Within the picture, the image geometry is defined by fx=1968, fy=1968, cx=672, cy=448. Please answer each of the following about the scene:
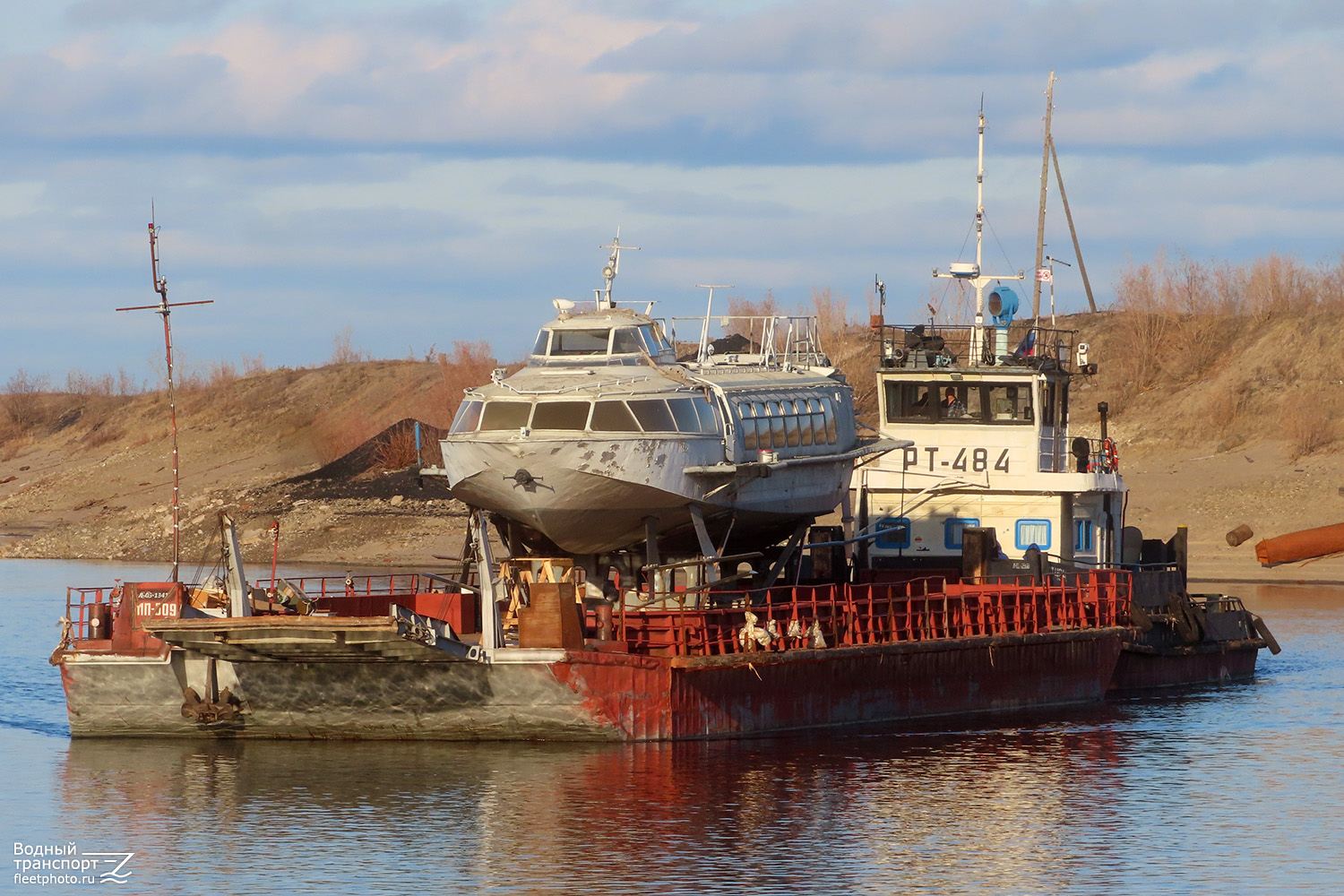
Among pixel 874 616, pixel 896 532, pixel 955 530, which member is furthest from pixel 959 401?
pixel 874 616

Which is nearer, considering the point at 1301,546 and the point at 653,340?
the point at 653,340

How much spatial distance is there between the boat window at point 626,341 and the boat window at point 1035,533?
9.99 metres

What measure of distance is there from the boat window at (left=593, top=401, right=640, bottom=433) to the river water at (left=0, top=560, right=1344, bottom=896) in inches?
168

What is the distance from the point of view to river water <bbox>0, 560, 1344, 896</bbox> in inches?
810

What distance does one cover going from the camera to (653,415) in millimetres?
26984

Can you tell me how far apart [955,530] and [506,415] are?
11723 millimetres

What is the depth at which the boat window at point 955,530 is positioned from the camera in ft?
117

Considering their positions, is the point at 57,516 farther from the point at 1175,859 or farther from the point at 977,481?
the point at 1175,859

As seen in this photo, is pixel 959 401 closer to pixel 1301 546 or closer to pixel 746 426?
pixel 746 426

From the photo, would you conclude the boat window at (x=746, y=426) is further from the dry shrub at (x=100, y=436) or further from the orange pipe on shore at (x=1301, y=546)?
the dry shrub at (x=100, y=436)

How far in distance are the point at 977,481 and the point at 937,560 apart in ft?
5.25

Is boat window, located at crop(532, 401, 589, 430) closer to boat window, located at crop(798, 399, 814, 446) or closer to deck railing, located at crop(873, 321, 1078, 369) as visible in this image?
boat window, located at crop(798, 399, 814, 446)

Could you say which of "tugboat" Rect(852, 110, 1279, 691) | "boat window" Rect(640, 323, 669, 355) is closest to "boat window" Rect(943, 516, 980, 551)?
"tugboat" Rect(852, 110, 1279, 691)

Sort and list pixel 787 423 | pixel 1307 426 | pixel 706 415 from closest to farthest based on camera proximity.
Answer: pixel 706 415, pixel 787 423, pixel 1307 426
